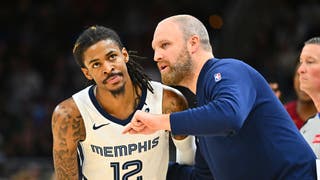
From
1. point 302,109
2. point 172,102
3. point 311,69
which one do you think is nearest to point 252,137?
point 311,69

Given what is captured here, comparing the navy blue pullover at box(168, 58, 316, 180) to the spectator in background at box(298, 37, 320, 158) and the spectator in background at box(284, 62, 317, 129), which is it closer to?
the spectator in background at box(298, 37, 320, 158)

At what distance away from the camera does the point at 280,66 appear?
8.89 m

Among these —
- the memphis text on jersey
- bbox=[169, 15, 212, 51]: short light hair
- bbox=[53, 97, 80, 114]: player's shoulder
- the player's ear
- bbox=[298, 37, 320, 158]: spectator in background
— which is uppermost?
bbox=[169, 15, 212, 51]: short light hair

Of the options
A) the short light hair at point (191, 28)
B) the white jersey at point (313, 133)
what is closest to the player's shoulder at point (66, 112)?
the short light hair at point (191, 28)

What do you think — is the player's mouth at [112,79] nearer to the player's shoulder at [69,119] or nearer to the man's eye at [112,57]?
the man's eye at [112,57]

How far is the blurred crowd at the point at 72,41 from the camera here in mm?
8477

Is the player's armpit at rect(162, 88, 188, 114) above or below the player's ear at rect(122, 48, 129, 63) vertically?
below

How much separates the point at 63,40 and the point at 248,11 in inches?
125

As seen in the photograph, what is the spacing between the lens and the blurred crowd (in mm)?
8477

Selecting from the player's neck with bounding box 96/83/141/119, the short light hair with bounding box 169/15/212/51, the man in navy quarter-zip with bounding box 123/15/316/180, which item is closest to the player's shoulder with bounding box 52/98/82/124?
the player's neck with bounding box 96/83/141/119

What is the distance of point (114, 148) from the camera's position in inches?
152

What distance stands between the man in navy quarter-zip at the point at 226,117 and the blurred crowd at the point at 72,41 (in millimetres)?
4655

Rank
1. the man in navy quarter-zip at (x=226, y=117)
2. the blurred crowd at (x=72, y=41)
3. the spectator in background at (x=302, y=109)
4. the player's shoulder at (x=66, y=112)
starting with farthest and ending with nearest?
the blurred crowd at (x=72, y=41), the spectator in background at (x=302, y=109), the player's shoulder at (x=66, y=112), the man in navy quarter-zip at (x=226, y=117)

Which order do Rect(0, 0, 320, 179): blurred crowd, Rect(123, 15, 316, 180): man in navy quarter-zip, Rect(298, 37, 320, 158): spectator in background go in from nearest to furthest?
1. Rect(123, 15, 316, 180): man in navy quarter-zip
2. Rect(298, 37, 320, 158): spectator in background
3. Rect(0, 0, 320, 179): blurred crowd
